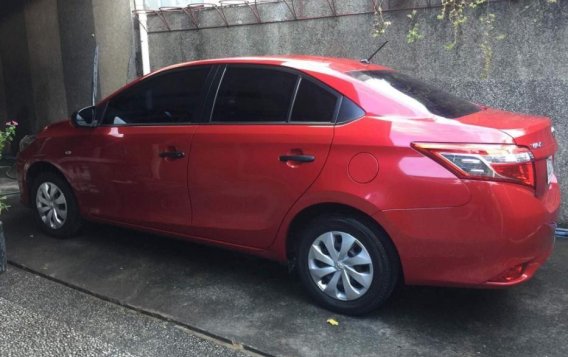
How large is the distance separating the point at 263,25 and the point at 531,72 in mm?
2874

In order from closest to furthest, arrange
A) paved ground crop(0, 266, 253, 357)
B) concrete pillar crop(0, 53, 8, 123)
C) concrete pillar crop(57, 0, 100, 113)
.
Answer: paved ground crop(0, 266, 253, 357) → concrete pillar crop(57, 0, 100, 113) → concrete pillar crop(0, 53, 8, 123)

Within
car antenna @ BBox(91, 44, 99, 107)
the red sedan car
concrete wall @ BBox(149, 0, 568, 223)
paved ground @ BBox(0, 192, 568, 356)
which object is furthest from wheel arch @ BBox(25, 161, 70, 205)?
car antenna @ BBox(91, 44, 99, 107)

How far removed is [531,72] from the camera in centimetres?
484

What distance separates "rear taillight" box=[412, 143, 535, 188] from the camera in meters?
2.93

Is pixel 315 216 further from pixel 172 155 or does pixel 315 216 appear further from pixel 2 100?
pixel 2 100

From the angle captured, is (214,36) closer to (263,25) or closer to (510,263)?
(263,25)

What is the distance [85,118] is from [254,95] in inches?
69.3

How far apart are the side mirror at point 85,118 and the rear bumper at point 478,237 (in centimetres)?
268

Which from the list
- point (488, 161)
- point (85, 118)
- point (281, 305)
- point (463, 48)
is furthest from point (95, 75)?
point (488, 161)

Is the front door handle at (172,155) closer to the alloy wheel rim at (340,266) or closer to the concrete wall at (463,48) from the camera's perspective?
the alloy wheel rim at (340,266)

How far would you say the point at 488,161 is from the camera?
293 cm

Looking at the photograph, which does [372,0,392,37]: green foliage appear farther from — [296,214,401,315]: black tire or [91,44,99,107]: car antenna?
[91,44,99,107]: car antenna

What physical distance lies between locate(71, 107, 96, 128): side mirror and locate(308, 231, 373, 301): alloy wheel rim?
7.54 feet

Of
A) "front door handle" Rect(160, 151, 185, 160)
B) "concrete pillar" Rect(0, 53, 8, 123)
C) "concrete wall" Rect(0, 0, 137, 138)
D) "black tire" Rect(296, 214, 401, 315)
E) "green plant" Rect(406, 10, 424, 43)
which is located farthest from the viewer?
"concrete pillar" Rect(0, 53, 8, 123)
